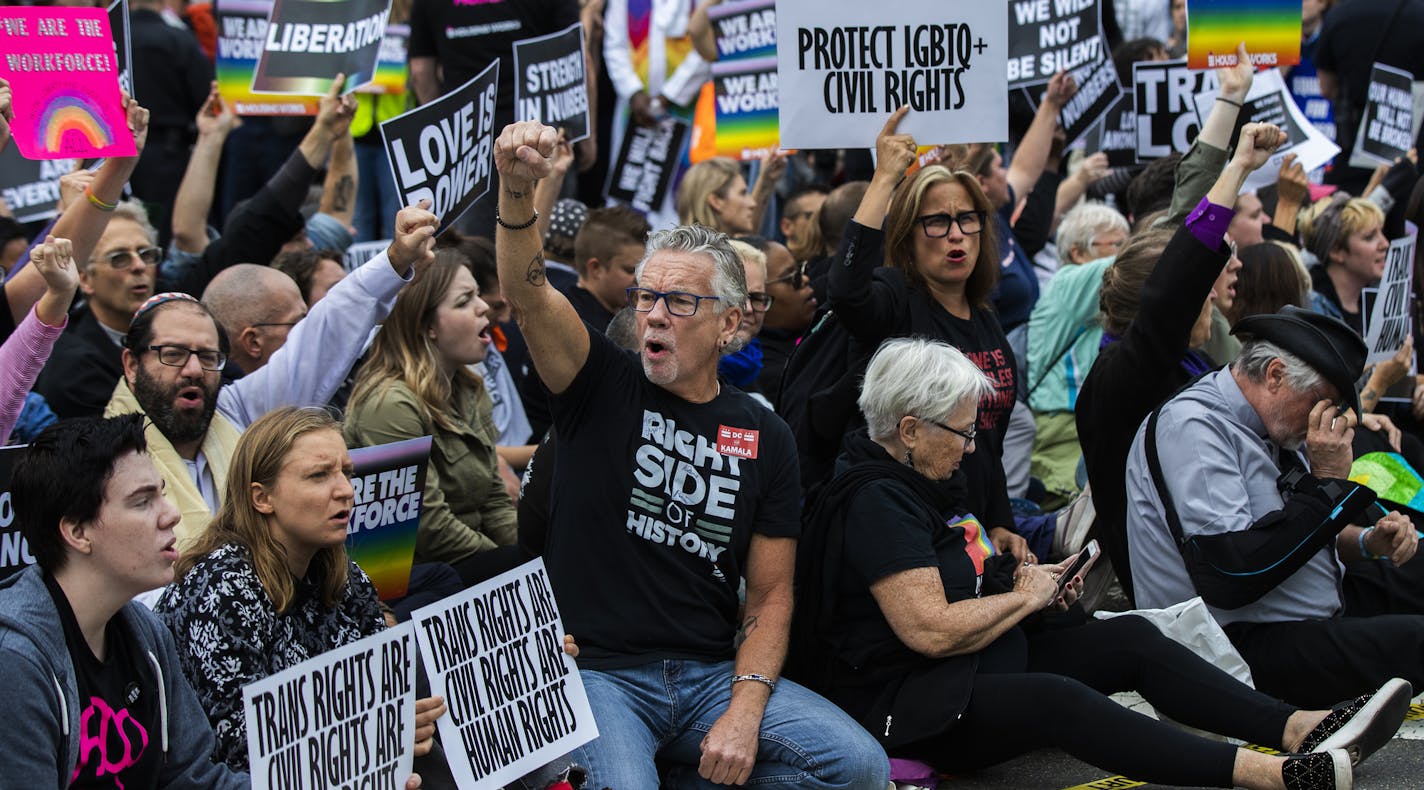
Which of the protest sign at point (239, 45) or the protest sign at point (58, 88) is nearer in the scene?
the protest sign at point (58, 88)

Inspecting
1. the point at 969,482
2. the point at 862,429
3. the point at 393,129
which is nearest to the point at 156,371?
the point at 393,129

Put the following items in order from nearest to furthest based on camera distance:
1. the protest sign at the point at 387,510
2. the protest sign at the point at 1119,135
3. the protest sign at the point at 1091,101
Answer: the protest sign at the point at 387,510
the protest sign at the point at 1091,101
the protest sign at the point at 1119,135

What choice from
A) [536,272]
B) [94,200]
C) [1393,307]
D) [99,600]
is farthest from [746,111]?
[99,600]

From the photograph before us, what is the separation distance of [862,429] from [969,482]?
54cm

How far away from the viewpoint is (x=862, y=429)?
17.6 ft

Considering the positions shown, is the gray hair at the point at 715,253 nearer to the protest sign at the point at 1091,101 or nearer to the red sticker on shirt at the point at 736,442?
the red sticker on shirt at the point at 736,442

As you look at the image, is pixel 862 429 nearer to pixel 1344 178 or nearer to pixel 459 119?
pixel 459 119

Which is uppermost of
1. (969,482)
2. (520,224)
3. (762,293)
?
(520,224)

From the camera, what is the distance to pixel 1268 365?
17.9 feet

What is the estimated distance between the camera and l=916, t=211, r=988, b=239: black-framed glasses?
5.88 metres

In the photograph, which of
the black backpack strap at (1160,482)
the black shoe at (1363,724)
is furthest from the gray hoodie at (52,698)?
the black backpack strap at (1160,482)

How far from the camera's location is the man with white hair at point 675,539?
4.64 metres

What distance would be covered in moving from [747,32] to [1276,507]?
5.83m

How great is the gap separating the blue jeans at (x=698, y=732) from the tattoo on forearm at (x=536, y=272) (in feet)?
→ 3.71
